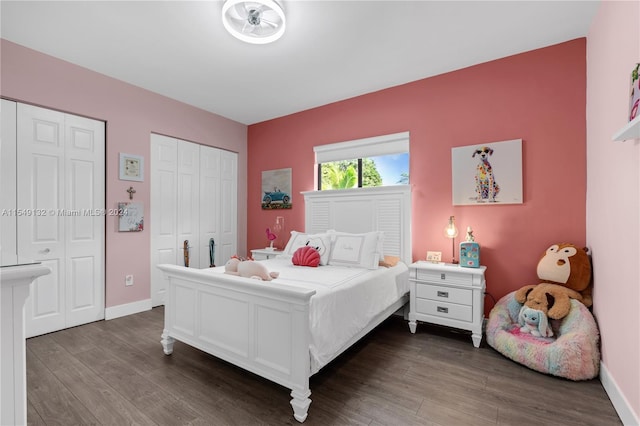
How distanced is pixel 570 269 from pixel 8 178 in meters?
5.03

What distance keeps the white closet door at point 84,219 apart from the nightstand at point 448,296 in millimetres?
3494

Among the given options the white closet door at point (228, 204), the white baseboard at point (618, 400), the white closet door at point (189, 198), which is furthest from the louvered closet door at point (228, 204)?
the white baseboard at point (618, 400)

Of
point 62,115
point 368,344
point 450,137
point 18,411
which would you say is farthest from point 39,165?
point 450,137

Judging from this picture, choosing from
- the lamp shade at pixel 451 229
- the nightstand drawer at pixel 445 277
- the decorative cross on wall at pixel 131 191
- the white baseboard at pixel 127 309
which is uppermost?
the decorative cross on wall at pixel 131 191

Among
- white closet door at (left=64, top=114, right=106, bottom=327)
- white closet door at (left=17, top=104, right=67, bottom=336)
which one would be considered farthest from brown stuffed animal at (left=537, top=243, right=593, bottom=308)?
white closet door at (left=17, top=104, right=67, bottom=336)

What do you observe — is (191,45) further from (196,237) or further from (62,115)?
(196,237)

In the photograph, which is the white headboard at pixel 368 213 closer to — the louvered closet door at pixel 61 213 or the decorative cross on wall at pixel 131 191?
the decorative cross on wall at pixel 131 191

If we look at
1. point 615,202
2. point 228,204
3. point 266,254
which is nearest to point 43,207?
point 228,204

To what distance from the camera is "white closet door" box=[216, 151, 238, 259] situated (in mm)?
4723

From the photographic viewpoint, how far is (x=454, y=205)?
319 centimetres

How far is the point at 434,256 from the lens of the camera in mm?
3211

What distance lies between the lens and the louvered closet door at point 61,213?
283 cm

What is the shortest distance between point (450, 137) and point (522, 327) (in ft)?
6.51

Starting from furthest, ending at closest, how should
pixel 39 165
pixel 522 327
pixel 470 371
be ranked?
pixel 39 165 < pixel 522 327 < pixel 470 371
